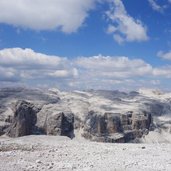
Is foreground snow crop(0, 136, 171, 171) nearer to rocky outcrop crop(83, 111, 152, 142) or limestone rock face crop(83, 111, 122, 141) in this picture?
rocky outcrop crop(83, 111, 152, 142)

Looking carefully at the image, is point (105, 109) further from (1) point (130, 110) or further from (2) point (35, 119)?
(2) point (35, 119)

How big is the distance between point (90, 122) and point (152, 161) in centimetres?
13535

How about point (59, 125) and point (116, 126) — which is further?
point (116, 126)

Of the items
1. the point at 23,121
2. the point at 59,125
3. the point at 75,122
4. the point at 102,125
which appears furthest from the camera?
the point at 75,122

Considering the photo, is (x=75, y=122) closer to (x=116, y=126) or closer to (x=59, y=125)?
(x=59, y=125)

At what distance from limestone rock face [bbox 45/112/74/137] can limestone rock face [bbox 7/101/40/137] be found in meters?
6.35

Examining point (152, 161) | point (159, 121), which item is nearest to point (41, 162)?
point (152, 161)

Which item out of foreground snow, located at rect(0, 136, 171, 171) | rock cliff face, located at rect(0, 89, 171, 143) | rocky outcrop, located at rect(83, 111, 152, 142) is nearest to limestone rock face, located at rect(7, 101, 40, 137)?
rock cliff face, located at rect(0, 89, 171, 143)

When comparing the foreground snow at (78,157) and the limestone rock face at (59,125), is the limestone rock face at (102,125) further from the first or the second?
the foreground snow at (78,157)

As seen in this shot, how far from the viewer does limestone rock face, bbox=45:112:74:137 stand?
480 ft

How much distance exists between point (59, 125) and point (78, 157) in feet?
413

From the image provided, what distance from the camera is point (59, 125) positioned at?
147625 millimetres

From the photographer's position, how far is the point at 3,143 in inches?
1064

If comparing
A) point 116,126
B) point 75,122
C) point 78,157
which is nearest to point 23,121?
point 75,122
